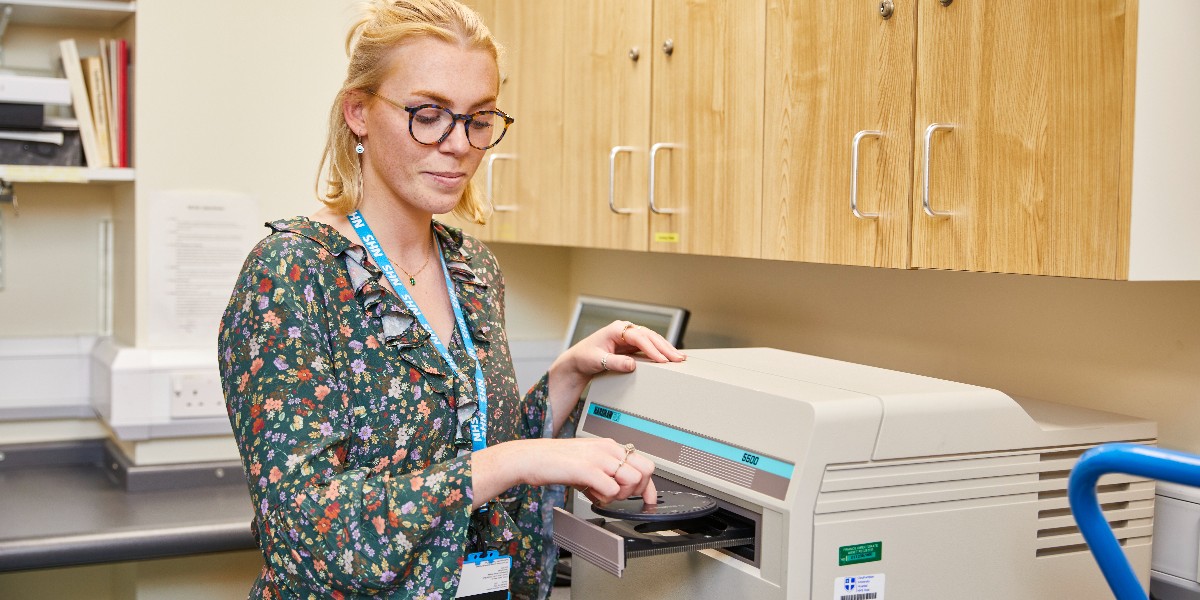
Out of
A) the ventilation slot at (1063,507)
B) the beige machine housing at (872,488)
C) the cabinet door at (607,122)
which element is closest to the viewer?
the beige machine housing at (872,488)

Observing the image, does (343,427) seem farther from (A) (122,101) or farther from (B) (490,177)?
(A) (122,101)

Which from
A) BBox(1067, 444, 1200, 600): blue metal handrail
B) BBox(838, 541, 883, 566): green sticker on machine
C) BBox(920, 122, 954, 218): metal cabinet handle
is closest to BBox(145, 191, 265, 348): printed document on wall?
BBox(920, 122, 954, 218): metal cabinet handle

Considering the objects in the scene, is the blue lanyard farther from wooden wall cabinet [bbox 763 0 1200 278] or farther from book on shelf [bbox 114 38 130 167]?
book on shelf [bbox 114 38 130 167]

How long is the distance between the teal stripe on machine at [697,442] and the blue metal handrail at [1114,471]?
0.98ft

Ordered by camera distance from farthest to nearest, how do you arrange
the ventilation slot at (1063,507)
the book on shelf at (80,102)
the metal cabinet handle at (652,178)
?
the book on shelf at (80,102) < the metal cabinet handle at (652,178) < the ventilation slot at (1063,507)

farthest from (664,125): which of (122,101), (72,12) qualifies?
(72,12)

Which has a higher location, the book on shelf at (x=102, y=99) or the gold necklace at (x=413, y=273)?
the book on shelf at (x=102, y=99)

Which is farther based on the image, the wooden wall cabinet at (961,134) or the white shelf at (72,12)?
the white shelf at (72,12)

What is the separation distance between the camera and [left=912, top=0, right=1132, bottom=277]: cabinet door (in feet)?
3.83

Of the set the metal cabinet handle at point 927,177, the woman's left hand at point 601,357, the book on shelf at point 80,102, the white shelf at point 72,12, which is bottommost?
the woman's left hand at point 601,357

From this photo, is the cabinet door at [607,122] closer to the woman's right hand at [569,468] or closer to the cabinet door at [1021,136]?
the cabinet door at [1021,136]

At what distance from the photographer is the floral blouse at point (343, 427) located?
45.6 inches

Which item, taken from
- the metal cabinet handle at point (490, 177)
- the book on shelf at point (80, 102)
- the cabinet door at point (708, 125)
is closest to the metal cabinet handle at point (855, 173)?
→ the cabinet door at point (708, 125)

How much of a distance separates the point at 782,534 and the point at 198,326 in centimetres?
192
